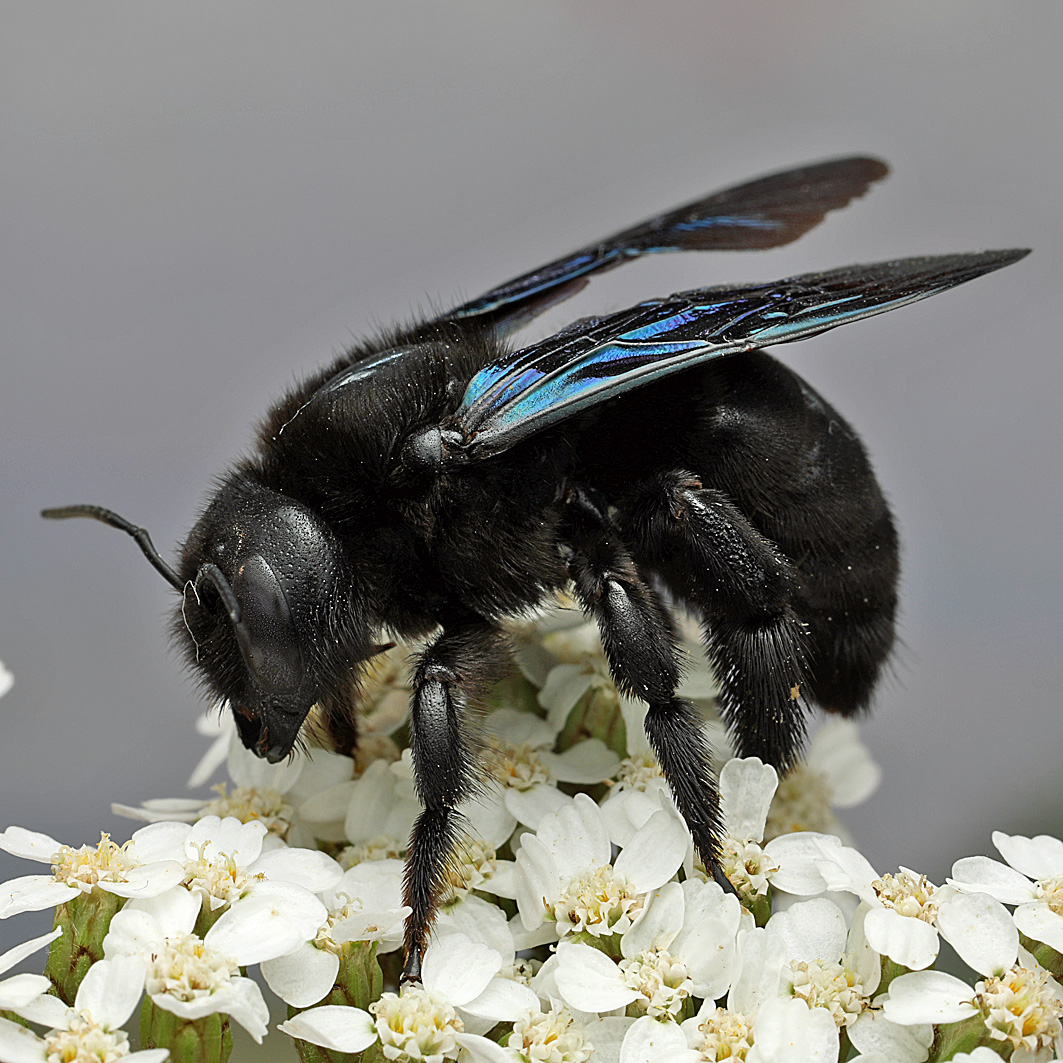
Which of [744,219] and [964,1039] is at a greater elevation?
[744,219]

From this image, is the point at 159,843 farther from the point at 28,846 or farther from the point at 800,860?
the point at 800,860

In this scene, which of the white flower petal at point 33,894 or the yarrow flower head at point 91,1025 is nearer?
the yarrow flower head at point 91,1025

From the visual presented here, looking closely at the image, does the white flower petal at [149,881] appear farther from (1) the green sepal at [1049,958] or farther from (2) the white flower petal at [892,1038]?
(1) the green sepal at [1049,958]

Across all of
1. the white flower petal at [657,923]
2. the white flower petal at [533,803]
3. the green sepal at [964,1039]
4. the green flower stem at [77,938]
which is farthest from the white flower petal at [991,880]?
the green flower stem at [77,938]

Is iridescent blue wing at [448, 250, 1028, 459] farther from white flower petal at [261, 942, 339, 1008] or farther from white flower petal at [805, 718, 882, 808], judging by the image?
white flower petal at [805, 718, 882, 808]

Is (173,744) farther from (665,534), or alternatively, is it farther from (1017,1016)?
(1017,1016)

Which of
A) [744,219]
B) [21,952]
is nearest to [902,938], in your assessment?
[21,952]
